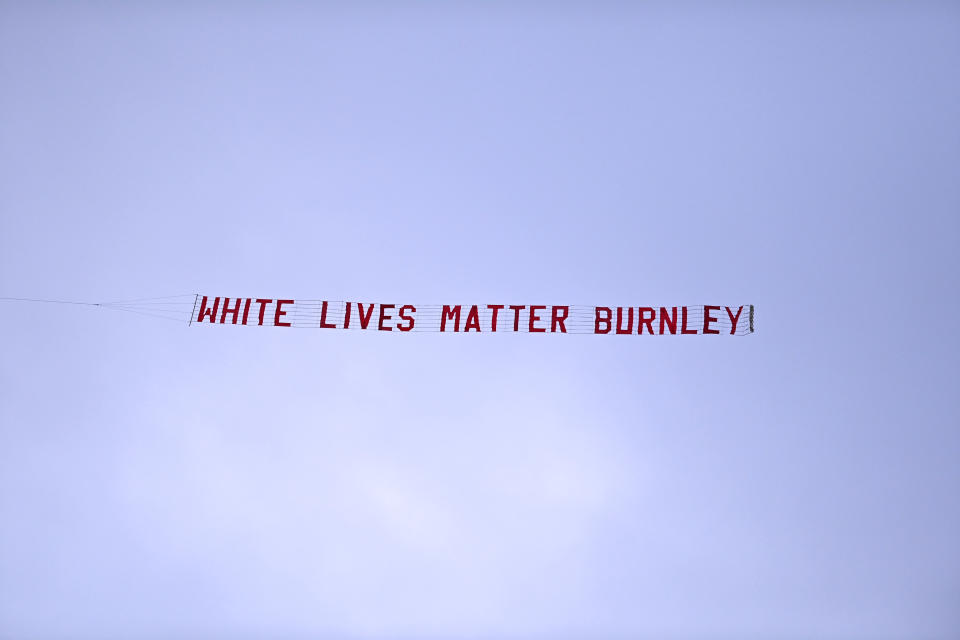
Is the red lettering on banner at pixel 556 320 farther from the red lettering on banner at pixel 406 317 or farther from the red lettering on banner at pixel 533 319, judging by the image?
the red lettering on banner at pixel 406 317

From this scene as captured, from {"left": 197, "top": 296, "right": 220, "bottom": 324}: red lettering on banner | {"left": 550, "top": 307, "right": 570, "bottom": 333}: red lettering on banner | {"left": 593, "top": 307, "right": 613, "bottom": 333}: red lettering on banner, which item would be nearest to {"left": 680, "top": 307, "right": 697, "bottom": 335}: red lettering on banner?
{"left": 593, "top": 307, "right": 613, "bottom": 333}: red lettering on banner

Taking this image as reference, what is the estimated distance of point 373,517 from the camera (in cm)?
851

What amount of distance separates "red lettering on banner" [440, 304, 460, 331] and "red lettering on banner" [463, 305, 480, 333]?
115 millimetres

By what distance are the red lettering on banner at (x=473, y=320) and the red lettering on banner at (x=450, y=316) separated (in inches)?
4.5

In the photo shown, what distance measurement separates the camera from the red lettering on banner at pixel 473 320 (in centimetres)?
819

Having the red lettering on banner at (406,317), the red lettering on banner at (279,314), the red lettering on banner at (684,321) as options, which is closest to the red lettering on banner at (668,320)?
the red lettering on banner at (684,321)

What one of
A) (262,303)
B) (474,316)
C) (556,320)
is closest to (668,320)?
(556,320)

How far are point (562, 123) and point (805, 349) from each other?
3.89 m

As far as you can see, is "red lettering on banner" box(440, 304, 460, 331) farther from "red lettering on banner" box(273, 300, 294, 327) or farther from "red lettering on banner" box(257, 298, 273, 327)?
"red lettering on banner" box(257, 298, 273, 327)

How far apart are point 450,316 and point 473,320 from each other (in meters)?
0.29

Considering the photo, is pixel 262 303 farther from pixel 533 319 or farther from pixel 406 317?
pixel 533 319

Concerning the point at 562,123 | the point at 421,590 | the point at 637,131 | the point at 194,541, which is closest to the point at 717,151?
the point at 637,131

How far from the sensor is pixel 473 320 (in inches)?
328

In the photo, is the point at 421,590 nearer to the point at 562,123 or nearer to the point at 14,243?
the point at 562,123
